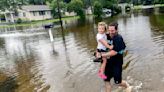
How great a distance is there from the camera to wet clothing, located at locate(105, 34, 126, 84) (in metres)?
5.15

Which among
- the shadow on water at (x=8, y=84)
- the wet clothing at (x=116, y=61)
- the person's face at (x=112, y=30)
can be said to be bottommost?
the shadow on water at (x=8, y=84)

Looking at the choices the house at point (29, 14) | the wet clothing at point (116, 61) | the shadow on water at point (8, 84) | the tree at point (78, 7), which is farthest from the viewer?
the house at point (29, 14)

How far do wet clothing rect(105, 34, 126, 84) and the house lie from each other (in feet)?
180

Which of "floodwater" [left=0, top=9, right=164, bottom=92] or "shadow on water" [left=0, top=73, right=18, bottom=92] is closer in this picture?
"floodwater" [left=0, top=9, right=164, bottom=92]

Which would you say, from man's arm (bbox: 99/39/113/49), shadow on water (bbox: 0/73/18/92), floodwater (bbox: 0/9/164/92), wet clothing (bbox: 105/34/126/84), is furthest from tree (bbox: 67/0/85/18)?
man's arm (bbox: 99/39/113/49)

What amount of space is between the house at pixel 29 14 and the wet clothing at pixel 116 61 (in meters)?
54.7

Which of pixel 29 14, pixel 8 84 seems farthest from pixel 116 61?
pixel 29 14

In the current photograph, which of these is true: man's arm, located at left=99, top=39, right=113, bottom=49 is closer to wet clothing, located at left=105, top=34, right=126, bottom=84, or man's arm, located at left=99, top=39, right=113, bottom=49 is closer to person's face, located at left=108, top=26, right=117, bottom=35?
wet clothing, located at left=105, top=34, right=126, bottom=84

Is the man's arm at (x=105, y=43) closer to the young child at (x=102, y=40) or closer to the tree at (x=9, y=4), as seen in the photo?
the young child at (x=102, y=40)

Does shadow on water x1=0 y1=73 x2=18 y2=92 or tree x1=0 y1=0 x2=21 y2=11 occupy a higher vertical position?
tree x1=0 y1=0 x2=21 y2=11

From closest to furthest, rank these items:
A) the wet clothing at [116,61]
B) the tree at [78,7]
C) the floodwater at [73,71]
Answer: the wet clothing at [116,61]
the floodwater at [73,71]
the tree at [78,7]

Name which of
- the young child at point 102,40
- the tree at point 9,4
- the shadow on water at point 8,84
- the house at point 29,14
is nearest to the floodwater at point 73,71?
the shadow on water at point 8,84

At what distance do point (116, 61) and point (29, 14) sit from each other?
56816 millimetres

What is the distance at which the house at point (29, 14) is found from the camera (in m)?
60.2
